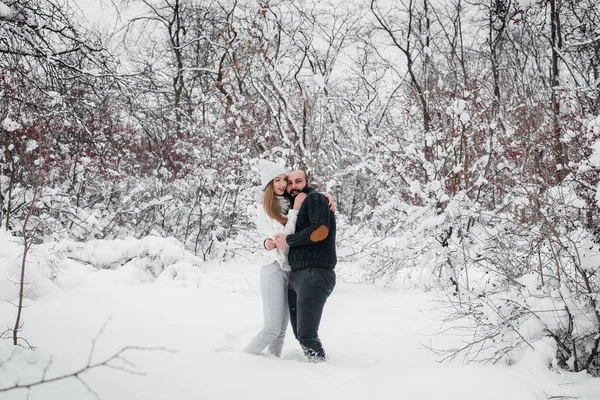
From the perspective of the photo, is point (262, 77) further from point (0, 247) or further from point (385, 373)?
point (385, 373)

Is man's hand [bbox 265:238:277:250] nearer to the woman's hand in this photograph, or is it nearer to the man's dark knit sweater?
the man's dark knit sweater

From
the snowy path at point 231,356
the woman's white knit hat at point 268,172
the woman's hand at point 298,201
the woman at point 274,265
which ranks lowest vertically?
the snowy path at point 231,356

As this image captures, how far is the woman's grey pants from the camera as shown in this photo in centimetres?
272

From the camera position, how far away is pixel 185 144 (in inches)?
359

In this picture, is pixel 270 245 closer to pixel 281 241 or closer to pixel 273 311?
pixel 281 241

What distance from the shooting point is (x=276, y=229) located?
2.92 metres

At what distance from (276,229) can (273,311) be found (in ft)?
1.84

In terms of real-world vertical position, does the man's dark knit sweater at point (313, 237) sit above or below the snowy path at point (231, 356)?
above

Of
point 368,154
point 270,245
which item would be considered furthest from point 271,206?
point 368,154

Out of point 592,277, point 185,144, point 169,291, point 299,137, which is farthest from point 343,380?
point 185,144

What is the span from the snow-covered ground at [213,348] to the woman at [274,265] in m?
0.17

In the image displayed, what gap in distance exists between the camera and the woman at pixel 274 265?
273 centimetres

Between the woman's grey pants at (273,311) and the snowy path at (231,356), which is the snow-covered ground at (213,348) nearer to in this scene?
the snowy path at (231,356)

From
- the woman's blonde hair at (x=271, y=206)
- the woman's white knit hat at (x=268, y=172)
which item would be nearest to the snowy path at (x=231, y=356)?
the woman's blonde hair at (x=271, y=206)
